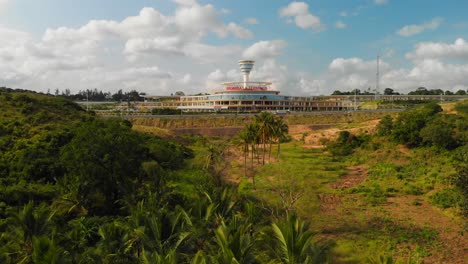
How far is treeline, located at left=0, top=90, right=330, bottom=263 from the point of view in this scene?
66.2ft

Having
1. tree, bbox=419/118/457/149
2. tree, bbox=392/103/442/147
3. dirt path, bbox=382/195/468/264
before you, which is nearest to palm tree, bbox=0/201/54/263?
dirt path, bbox=382/195/468/264

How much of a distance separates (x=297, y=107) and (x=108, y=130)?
134216 mm

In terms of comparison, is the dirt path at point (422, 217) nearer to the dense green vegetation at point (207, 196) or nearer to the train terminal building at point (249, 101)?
the dense green vegetation at point (207, 196)

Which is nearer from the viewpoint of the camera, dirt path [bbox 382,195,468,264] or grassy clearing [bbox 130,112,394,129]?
dirt path [bbox 382,195,468,264]

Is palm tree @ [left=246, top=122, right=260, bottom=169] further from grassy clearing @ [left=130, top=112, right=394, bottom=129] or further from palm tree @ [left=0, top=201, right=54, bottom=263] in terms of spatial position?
grassy clearing @ [left=130, top=112, right=394, bottom=129]

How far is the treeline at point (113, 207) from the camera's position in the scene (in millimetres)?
20188

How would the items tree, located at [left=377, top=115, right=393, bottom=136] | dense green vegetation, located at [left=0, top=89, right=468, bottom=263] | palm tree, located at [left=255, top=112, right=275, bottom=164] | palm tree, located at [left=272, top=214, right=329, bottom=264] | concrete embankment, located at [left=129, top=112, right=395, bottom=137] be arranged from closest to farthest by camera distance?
palm tree, located at [left=272, top=214, right=329, bottom=264] → dense green vegetation, located at [left=0, top=89, right=468, bottom=263] → palm tree, located at [left=255, top=112, right=275, bottom=164] → tree, located at [left=377, top=115, right=393, bottom=136] → concrete embankment, located at [left=129, top=112, right=395, bottom=137]

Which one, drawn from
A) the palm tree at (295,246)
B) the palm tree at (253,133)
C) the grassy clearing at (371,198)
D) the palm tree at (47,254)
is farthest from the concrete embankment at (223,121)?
the palm tree at (47,254)

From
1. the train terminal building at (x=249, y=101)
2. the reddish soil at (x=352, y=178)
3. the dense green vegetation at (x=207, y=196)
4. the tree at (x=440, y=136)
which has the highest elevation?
the train terminal building at (x=249, y=101)

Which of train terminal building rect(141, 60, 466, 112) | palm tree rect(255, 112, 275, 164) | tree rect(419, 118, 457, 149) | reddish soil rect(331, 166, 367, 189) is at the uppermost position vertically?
train terminal building rect(141, 60, 466, 112)

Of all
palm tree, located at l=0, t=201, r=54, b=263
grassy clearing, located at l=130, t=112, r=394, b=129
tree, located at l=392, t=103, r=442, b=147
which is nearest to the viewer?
palm tree, located at l=0, t=201, r=54, b=263

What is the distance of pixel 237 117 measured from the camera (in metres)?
122

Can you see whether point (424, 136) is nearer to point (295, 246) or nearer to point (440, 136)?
point (440, 136)

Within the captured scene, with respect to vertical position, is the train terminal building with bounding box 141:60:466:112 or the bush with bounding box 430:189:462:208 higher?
the train terminal building with bounding box 141:60:466:112
